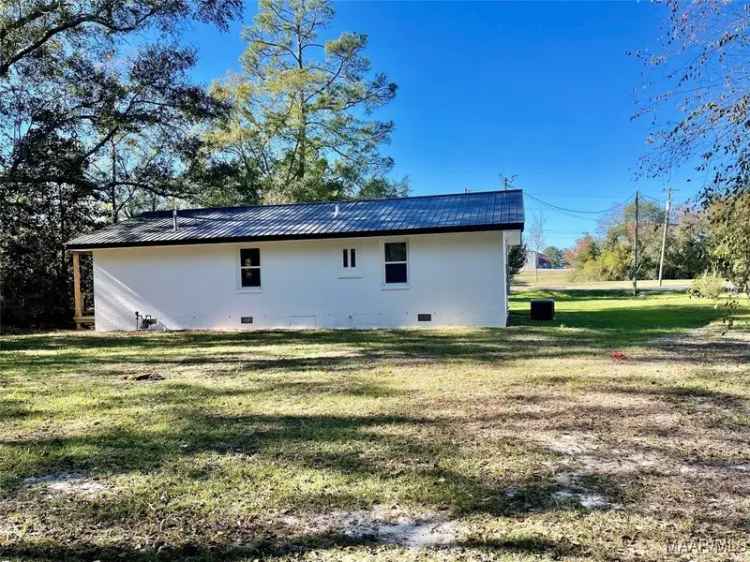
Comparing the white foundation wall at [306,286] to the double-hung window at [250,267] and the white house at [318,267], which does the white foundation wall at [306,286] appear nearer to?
the white house at [318,267]

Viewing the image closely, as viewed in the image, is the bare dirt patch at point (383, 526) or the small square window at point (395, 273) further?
the small square window at point (395, 273)

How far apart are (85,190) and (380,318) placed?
10515 mm

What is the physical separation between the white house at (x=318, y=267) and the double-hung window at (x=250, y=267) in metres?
0.03

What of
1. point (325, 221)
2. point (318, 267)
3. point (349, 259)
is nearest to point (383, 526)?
point (349, 259)

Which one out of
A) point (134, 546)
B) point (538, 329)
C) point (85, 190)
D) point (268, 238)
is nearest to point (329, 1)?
point (85, 190)

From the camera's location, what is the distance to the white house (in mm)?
12539

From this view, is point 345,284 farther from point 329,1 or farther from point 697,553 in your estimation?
point 329,1

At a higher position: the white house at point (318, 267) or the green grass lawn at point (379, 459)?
the white house at point (318, 267)

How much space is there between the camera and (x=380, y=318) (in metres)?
13.1

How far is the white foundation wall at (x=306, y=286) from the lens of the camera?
12555 mm

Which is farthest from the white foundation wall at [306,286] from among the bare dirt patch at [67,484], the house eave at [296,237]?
the bare dirt patch at [67,484]

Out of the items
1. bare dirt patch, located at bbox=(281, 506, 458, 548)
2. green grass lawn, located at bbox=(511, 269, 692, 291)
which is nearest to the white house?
bare dirt patch, located at bbox=(281, 506, 458, 548)

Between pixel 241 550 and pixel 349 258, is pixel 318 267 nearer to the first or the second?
pixel 349 258

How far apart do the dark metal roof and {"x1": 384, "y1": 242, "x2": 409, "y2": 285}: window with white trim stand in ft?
1.88
